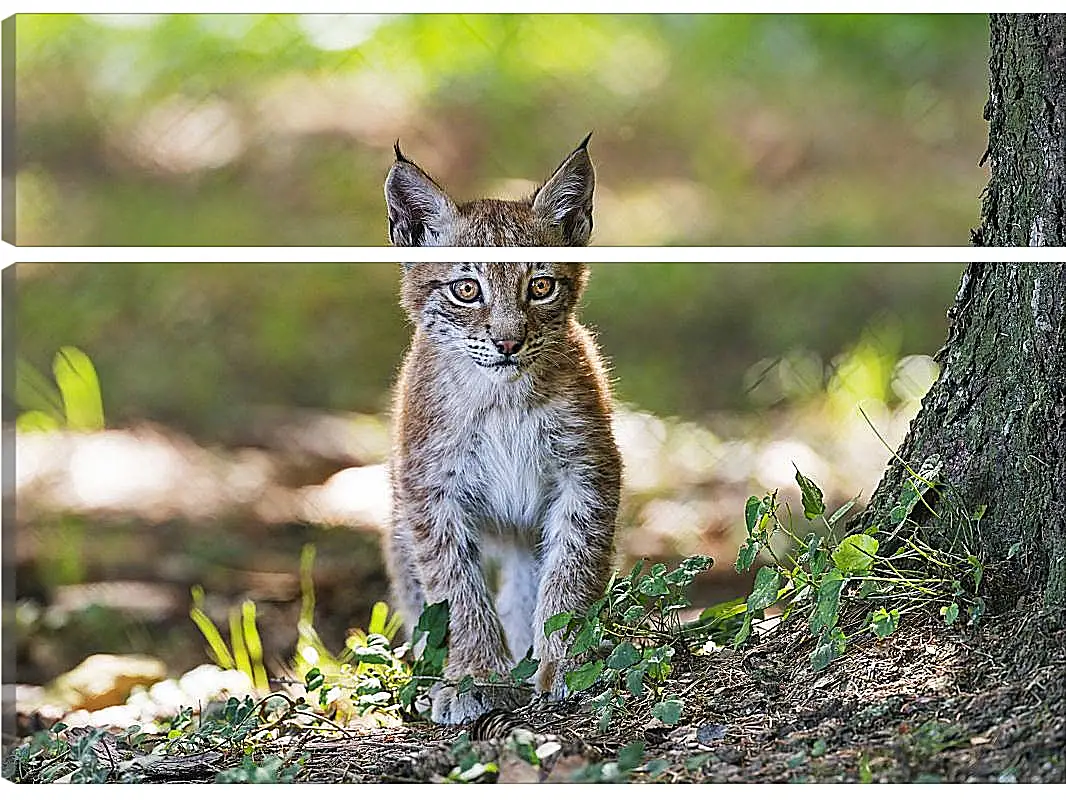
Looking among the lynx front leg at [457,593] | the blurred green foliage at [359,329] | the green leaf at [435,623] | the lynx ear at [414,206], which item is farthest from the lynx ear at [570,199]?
the blurred green foliage at [359,329]

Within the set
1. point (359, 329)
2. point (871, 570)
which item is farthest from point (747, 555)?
point (359, 329)

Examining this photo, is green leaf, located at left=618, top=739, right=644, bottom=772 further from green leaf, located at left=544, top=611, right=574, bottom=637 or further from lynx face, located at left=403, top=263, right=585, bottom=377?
lynx face, located at left=403, top=263, right=585, bottom=377

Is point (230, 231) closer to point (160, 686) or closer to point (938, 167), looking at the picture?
point (160, 686)

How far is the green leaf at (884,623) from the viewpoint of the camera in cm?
133

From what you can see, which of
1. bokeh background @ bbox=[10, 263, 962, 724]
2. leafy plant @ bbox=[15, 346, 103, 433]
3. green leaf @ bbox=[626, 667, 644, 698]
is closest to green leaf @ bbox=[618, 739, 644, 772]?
green leaf @ bbox=[626, 667, 644, 698]

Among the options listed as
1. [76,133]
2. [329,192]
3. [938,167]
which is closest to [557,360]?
[329,192]

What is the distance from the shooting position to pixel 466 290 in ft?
5.24

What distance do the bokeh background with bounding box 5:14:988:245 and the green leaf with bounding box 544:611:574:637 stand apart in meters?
1.71

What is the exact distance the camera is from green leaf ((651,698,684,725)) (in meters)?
1.35

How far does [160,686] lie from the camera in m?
1.92

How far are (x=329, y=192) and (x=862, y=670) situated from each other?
219 centimetres

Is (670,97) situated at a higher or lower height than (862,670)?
higher

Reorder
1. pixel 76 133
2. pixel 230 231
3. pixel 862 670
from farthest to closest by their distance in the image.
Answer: pixel 76 133 → pixel 230 231 → pixel 862 670

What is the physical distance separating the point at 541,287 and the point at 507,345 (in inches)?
3.5
